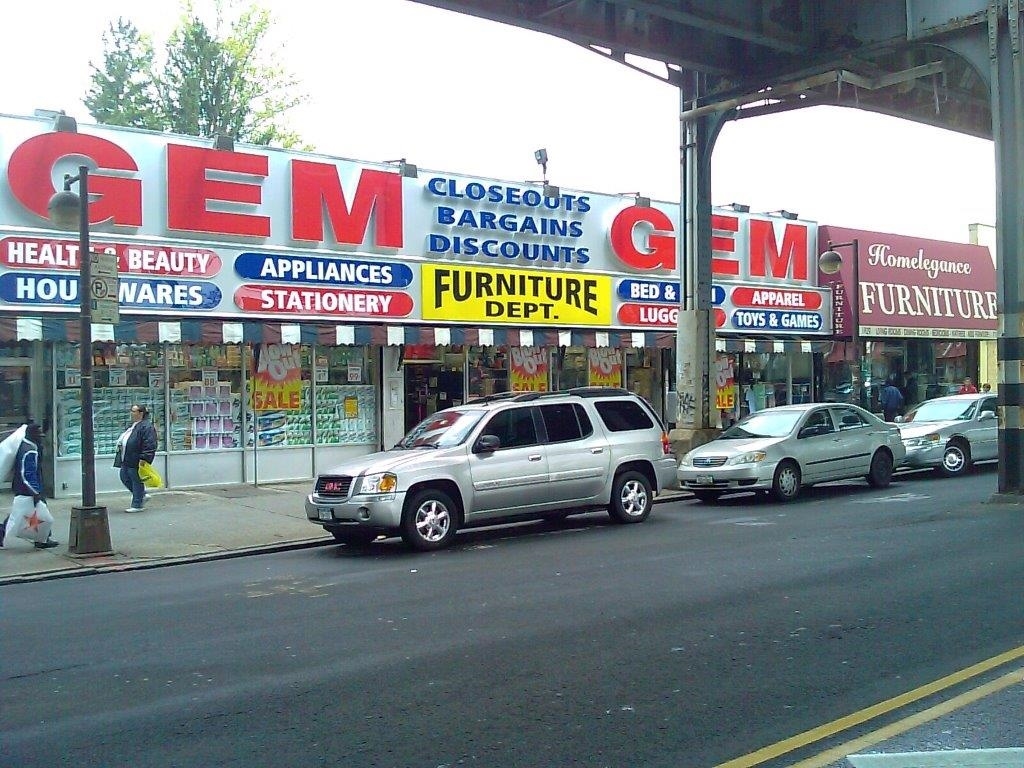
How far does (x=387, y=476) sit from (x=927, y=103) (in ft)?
45.7

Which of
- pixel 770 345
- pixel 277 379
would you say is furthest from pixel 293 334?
pixel 770 345

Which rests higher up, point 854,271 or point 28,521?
point 854,271

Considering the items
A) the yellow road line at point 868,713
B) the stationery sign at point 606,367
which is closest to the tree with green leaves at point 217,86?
the stationery sign at point 606,367

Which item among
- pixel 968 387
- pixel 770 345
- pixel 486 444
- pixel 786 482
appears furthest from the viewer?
pixel 968 387

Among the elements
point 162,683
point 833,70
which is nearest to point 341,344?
point 833,70

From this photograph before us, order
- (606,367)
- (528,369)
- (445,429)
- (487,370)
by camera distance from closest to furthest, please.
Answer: (445,429)
(487,370)
(528,369)
(606,367)

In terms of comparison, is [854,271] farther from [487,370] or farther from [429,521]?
[429,521]

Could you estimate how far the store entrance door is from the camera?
16.9 metres

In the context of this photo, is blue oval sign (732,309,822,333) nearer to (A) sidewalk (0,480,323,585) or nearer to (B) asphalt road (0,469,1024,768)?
(A) sidewalk (0,480,323,585)

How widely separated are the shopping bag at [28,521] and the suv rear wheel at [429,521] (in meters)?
4.38

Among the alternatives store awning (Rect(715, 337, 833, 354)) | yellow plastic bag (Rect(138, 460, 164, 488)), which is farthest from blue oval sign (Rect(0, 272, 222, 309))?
store awning (Rect(715, 337, 833, 354))

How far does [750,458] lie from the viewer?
1631 cm

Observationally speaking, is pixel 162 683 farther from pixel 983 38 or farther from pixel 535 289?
pixel 535 289

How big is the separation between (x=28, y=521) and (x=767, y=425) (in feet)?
36.2
